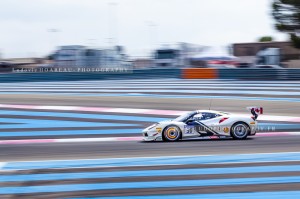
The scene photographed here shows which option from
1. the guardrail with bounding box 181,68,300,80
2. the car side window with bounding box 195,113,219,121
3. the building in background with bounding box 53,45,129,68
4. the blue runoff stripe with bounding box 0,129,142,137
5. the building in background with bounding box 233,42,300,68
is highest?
the building in background with bounding box 233,42,300,68

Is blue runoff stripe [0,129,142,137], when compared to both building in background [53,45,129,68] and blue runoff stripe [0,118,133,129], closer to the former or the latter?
blue runoff stripe [0,118,133,129]

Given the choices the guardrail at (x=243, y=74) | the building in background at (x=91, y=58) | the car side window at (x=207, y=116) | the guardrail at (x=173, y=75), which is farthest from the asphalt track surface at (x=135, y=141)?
the building in background at (x=91, y=58)

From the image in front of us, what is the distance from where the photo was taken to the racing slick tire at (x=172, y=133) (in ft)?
41.6

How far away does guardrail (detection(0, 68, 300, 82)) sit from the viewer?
25312 millimetres

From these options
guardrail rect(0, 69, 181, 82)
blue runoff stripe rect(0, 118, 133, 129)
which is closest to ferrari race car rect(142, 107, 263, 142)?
blue runoff stripe rect(0, 118, 133, 129)

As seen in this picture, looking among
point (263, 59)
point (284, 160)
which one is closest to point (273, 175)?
point (284, 160)

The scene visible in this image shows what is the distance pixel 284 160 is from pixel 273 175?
4.50 ft

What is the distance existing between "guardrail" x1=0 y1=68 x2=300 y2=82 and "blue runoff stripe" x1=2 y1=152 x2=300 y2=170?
50.7ft

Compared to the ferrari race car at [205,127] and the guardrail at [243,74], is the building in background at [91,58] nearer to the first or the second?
the guardrail at [243,74]

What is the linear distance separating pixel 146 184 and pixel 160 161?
6.14 ft

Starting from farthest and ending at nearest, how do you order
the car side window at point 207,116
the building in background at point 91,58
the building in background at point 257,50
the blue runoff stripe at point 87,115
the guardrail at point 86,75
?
1. the building in background at point 257,50
2. the building in background at point 91,58
3. the guardrail at point 86,75
4. the blue runoff stripe at point 87,115
5. the car side window at point 207,116

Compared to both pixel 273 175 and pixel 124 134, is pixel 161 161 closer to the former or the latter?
pixel 273 175

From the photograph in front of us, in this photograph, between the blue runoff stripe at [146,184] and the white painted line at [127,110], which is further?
the white painted line at [127,110]

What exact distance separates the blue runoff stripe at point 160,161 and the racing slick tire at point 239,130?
2.35 meters
